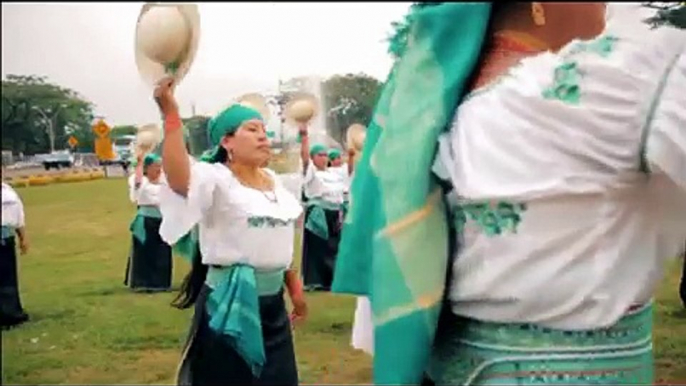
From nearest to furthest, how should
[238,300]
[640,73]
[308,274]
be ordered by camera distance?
1. [640,73]
2. [238,300]
3. [308,274]

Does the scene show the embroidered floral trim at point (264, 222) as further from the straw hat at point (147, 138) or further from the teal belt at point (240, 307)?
the straw hat at point (147, 138)

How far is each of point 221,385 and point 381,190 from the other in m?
1.59

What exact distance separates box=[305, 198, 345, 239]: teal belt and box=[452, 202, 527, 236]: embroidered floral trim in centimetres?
254

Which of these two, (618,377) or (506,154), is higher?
(506,154)

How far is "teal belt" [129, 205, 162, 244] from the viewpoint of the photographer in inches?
114

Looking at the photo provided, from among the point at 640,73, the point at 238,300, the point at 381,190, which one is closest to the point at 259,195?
the point at 238,300

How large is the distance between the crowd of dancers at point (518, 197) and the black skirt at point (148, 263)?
5.41 feet

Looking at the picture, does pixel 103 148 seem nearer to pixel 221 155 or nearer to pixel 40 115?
pixel 40 115

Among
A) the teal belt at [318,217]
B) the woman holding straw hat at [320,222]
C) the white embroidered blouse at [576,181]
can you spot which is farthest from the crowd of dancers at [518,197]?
the teal belt at [318,217]

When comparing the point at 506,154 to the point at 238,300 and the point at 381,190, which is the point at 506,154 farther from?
the point at 238,300

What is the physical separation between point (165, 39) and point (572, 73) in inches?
46.9

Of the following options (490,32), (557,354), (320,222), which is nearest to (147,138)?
(320,222)

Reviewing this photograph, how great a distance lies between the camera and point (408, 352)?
117cm

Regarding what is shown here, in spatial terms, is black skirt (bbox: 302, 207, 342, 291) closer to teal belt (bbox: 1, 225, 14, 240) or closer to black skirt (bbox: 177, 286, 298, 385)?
black skirt (bbox: 177, 286, 298, 385)
